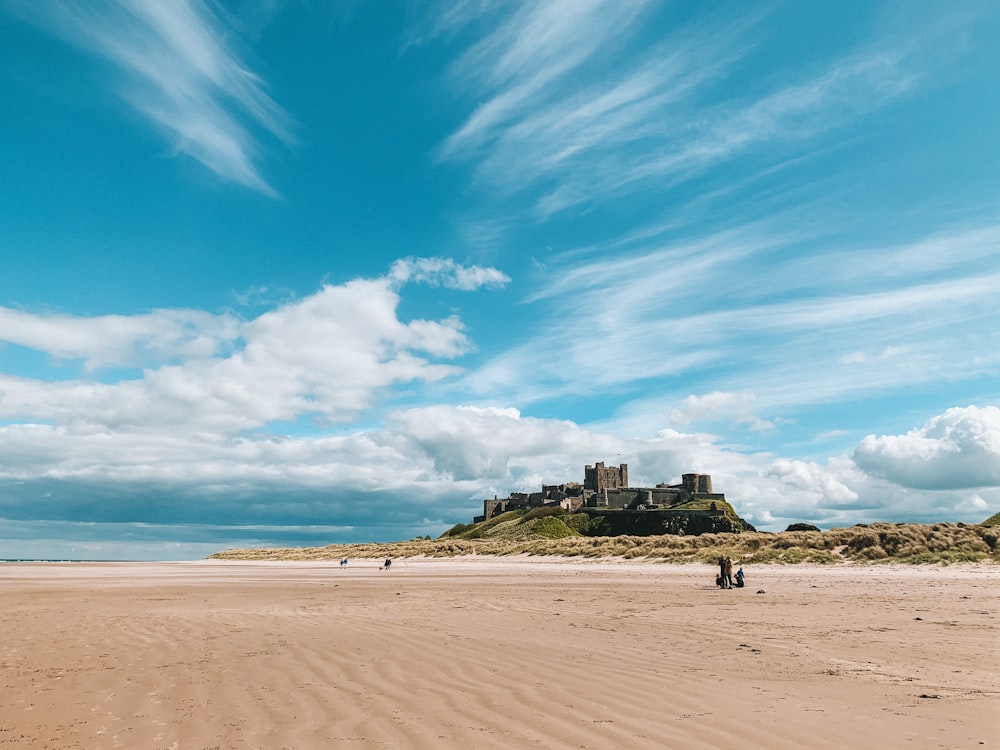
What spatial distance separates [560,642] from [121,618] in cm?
→ 1137

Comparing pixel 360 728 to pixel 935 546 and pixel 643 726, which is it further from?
pixel 935 546

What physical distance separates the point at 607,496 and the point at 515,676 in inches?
4696

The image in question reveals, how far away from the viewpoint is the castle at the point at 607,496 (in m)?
123

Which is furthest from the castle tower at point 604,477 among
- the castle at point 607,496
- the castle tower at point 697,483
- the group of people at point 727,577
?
the group of people at point 727,577

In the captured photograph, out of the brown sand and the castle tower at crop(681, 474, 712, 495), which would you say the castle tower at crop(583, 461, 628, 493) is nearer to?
the castle tower at crop(681, 474, 712, 495)

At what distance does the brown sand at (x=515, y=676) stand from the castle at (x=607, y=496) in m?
97.9

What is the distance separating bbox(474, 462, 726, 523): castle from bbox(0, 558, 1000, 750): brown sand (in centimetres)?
9793

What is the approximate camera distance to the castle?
123125 mm

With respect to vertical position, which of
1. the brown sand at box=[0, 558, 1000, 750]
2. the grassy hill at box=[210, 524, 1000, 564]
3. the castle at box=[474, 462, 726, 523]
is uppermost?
the castle at box=[474, 462, 726, 523]

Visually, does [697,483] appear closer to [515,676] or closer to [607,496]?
[607,496]

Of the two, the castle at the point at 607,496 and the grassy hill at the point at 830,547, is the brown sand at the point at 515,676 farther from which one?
the castle at the point at 607,496

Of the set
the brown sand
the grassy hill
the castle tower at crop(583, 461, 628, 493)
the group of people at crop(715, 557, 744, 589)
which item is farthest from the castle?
the brown sand

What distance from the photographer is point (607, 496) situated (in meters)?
124

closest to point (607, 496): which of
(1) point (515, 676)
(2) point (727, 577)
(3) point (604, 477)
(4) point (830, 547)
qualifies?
(3) point (604, 477)
